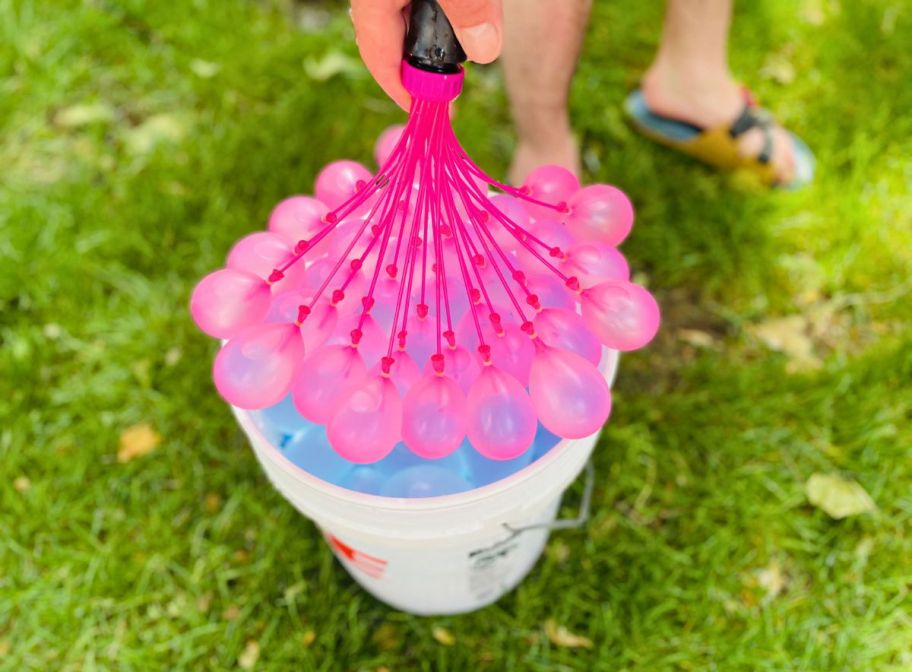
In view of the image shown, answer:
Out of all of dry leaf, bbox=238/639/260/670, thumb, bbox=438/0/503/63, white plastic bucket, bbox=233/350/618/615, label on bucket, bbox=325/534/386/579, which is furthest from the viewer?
dry leaf, bbox=238/639/260/670

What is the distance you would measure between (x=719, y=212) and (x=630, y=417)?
57 cm

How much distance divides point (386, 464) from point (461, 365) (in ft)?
0.79

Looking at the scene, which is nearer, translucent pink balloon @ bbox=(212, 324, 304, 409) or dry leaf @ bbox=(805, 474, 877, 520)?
translucent pink balloon @ bbox=(212, 324, 304, 409)

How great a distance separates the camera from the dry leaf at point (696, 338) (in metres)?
1.81

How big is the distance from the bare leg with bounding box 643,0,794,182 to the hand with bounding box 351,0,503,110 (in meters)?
1.07

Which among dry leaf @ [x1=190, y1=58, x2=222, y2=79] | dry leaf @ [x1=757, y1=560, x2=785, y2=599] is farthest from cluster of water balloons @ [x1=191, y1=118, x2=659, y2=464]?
dry leaf @ [x1=190, y1=58, x2=222, y2=79]

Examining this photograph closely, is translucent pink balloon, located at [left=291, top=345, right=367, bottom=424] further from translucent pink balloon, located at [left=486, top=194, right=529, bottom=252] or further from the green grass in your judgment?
the green grass

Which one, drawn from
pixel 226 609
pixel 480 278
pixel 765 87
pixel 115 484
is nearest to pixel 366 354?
pixel 480 278

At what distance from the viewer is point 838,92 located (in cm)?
214

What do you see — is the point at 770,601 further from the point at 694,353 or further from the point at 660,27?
the point at 660,27

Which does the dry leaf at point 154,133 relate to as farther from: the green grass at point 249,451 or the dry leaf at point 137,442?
the dry leaf at point 137,442

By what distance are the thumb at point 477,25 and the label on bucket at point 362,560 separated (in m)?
0.71

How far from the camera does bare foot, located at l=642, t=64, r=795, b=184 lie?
198 centimetres

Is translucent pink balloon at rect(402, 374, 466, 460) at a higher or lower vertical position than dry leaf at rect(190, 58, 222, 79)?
higher
